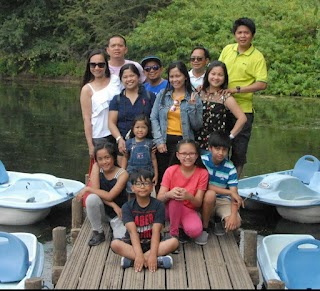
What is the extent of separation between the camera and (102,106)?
16.5 feet

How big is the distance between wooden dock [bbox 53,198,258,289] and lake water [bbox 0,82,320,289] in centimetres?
120

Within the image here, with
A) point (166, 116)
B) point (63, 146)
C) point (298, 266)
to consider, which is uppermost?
point (166, 116)

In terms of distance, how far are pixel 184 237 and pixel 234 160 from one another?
1.25m

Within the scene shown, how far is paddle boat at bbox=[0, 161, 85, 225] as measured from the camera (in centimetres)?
630

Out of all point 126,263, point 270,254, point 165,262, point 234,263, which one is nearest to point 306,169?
point 270,254

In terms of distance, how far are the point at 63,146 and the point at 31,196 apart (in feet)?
14.5

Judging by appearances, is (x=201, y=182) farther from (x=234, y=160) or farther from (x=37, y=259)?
(x=37, y=259)

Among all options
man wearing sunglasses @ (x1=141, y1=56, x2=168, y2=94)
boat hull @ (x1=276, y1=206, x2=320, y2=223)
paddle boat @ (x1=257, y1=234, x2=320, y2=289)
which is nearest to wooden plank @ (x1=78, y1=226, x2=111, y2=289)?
paddle boat @ (x1=257, y1=234, x2=320, y2=289)

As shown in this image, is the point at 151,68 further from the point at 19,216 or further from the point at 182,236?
the point at 19,216

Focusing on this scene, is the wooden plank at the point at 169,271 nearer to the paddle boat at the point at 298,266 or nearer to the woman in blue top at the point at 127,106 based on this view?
the paddle boat at the point at 298,266

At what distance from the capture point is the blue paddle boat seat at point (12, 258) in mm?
4516

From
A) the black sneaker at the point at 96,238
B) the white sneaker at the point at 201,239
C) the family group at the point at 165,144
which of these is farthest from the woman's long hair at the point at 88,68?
the white sneaker at the point at 201,239

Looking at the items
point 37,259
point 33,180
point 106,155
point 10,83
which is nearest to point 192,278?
point 106,155

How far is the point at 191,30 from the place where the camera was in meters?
19.7
